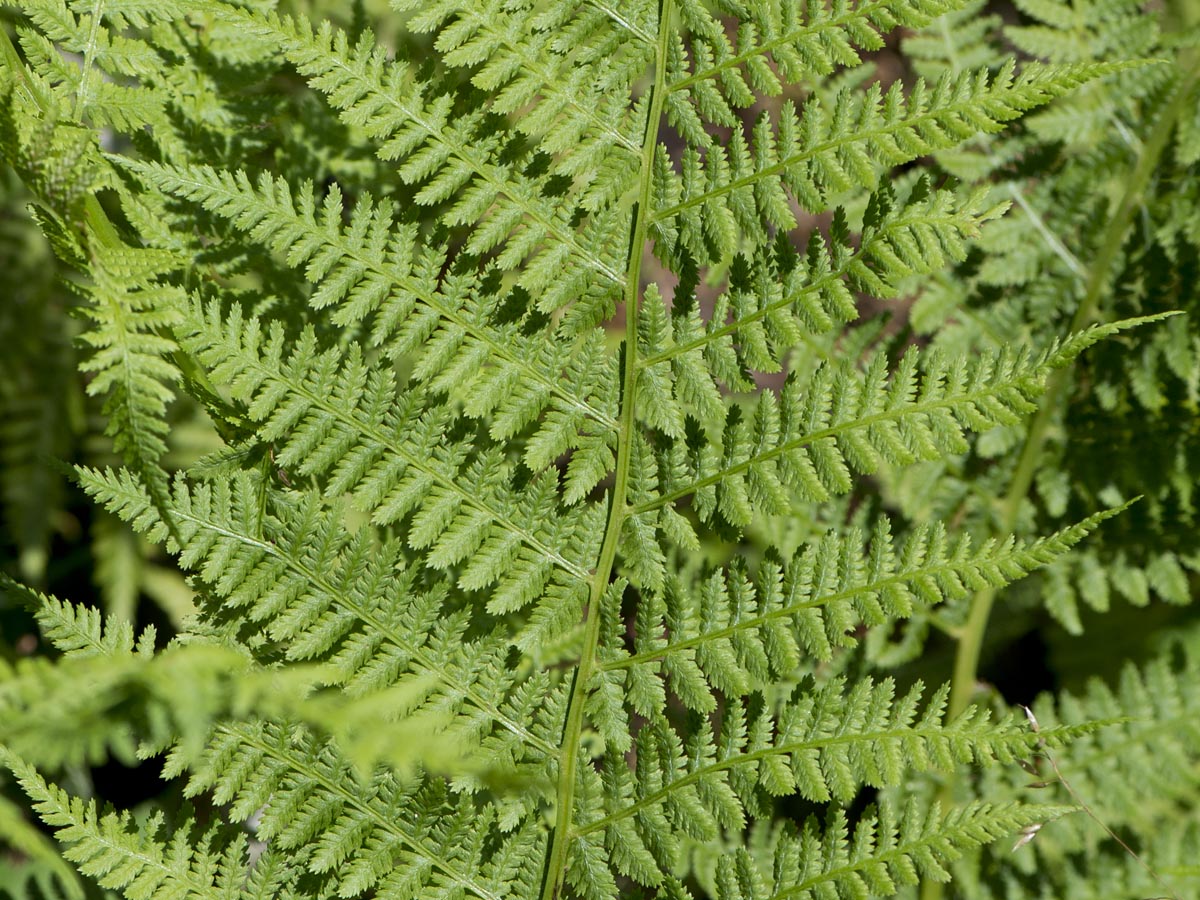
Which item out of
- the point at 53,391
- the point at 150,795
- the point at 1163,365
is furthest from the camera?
the point at 53,391

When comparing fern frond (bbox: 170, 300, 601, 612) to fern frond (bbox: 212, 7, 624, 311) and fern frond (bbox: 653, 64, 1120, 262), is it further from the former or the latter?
fern frond (bbox: 653, 64, 1120, 262)

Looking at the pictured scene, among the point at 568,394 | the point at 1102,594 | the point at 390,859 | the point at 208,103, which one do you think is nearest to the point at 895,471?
the point at 1102,594

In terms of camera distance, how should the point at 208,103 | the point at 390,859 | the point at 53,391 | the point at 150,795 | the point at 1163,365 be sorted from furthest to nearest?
the point at 53,391, the point at 150,795, the point at 1163,365, the point at 208,103, the point at 390,859

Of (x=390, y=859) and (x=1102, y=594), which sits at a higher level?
(x=1102, y=594)

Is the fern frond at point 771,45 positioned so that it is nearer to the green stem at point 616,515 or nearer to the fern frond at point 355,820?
the green stem at point 616,515

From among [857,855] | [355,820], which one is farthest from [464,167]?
[857,855]

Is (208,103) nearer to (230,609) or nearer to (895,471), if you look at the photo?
(230,609)

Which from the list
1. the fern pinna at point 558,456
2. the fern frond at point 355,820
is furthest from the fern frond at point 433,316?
the fern frond at point 355,820

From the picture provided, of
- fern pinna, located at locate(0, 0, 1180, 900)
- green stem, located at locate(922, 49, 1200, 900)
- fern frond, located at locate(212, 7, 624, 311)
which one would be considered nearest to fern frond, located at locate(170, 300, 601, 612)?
fern pinna, located at locate(0, 0, 1180, 900)
